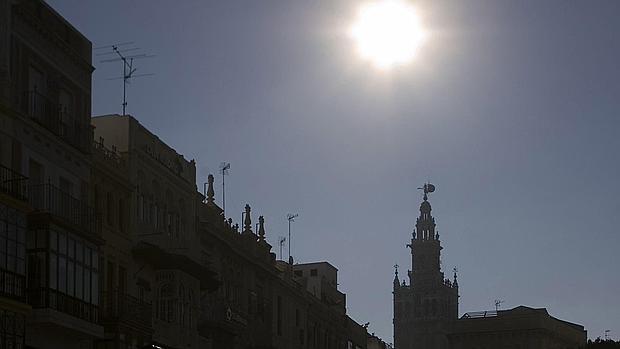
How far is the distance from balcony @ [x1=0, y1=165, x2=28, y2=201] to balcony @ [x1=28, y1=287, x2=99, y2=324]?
2.80 metres

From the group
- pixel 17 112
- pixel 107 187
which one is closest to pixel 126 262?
pixel 107 187

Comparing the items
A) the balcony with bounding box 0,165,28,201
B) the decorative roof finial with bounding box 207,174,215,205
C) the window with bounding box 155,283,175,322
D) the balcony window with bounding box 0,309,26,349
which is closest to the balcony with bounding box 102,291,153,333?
the window with bounding box 155,283,175,322

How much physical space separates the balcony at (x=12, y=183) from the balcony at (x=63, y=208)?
885mm

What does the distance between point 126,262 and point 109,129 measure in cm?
524

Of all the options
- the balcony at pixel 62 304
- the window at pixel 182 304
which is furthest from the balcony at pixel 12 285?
the window at pixel 182 304

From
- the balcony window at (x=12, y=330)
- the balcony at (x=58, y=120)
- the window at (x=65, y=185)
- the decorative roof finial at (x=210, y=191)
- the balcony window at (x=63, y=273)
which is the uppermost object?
the decorative roof finial at (x=210, y=191)

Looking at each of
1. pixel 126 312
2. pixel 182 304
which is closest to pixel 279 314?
pixel 182 304

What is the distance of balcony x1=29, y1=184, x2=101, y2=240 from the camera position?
40719 mm

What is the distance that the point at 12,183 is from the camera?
39.0 m

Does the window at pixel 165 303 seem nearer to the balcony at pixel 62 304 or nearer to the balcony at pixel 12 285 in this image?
the balcony at pixel 62 304

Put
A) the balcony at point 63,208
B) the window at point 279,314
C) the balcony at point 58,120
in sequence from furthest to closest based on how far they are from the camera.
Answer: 1. the window at point 279,314
2. the balcony at point 58,120
3. the balcony at point 63,208

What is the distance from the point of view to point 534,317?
4668 inches

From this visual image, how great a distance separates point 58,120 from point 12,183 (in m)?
4.50

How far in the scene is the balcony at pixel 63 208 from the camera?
40719 mm
